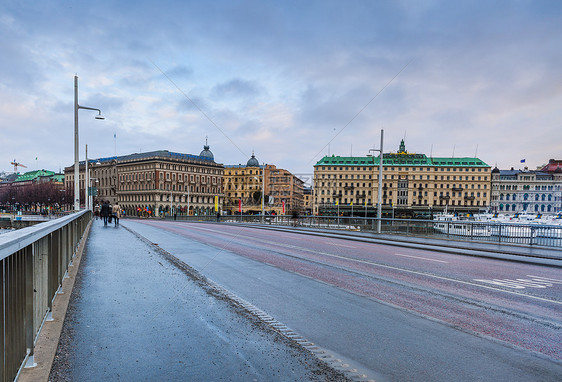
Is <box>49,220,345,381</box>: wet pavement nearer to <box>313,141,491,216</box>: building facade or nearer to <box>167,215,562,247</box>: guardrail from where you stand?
<box>167,215,562,247</box>: guardrail

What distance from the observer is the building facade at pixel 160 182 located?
406 feet

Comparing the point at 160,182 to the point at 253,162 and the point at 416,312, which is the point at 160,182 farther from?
the point at 416,312

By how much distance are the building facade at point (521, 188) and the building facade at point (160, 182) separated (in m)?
93.9

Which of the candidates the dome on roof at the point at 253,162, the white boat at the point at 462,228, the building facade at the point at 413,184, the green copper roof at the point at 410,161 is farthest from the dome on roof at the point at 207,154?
the white boat at the point at 462,228

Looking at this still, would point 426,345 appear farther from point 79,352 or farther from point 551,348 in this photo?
point 79,352

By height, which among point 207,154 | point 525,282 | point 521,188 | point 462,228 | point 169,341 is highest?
point 207,154

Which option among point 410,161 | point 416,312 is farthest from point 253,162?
point 416,312

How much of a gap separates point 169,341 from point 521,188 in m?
151

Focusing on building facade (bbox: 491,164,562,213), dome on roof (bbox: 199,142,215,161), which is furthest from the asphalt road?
dome on roof (bbox: 199,142,215,161)

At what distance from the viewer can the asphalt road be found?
14.8 feet

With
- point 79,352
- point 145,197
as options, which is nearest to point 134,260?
point 79,352

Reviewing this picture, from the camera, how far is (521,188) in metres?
133

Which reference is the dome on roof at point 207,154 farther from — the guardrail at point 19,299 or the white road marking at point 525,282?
the guardrail at point 19,299

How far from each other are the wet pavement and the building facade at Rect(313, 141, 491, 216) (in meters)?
125
